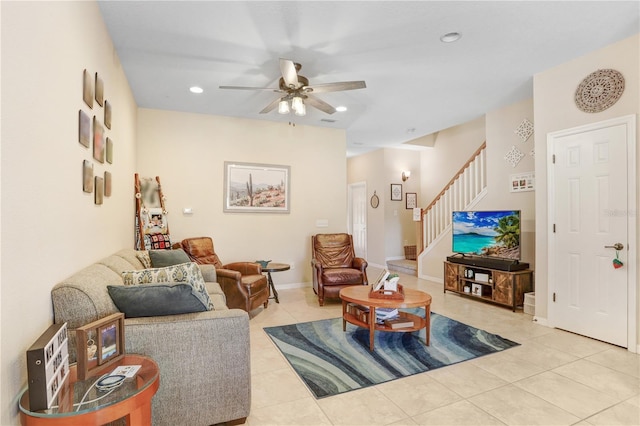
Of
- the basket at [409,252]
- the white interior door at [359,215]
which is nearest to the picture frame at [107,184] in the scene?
the white interior door at [359,215]

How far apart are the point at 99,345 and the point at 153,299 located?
434 mm

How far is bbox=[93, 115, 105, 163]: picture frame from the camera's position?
2361mm

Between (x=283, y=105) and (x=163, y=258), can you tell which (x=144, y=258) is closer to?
(x=163, y=258)

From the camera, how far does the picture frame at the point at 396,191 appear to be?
766cm

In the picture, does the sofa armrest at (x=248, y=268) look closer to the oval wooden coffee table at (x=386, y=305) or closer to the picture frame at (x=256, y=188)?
the picture frame at (x=256, y=188)

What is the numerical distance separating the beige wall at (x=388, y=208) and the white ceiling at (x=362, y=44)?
10.1ft

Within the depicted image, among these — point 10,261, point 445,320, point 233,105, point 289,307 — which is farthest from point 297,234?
point 10,261

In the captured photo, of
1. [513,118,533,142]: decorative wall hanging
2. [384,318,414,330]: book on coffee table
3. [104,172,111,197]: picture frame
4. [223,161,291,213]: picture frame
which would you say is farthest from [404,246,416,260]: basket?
[104,172,111,197]: picture frame

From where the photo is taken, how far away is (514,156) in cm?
479

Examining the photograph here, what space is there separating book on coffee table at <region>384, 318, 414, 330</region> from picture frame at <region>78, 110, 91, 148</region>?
2.83m

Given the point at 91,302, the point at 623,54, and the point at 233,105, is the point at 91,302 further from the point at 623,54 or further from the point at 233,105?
the point at 623,54

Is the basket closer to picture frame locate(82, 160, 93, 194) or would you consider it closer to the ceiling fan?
the ceiling fan

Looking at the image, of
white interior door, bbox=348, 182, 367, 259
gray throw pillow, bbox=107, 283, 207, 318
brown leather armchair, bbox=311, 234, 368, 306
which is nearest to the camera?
gray throw pillow, bbox=107, 283, 207, 318

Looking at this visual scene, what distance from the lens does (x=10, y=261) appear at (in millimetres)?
1206
